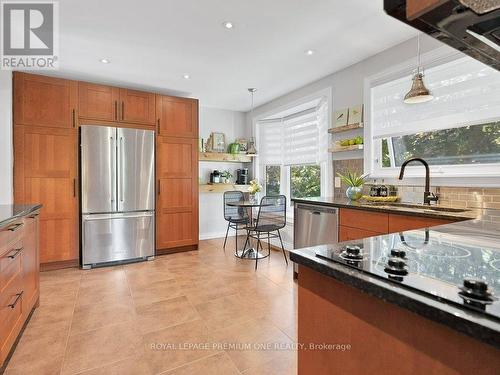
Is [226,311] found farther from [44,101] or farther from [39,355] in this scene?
[44,101]

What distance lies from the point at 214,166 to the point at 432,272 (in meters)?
4.90

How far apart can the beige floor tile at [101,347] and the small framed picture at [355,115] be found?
3066 millimetres

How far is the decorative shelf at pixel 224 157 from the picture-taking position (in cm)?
499

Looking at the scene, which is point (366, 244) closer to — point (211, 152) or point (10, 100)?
point (10, 100)

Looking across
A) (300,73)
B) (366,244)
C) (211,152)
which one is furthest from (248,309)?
(211,152)

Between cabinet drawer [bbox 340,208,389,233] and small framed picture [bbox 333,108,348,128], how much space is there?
1360mm

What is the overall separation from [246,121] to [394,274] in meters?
5.26

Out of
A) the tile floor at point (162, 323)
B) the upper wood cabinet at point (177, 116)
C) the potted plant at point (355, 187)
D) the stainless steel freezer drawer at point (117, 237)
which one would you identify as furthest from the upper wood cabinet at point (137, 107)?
the potted plant at point (355, 187)

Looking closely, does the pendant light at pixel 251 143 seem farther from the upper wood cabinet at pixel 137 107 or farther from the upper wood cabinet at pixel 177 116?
the upper wood cabinet at pixel 137 107

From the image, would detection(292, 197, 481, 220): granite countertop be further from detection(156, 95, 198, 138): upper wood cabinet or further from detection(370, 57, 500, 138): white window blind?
detection(156, 95, 198, 138): upper wood cabinet

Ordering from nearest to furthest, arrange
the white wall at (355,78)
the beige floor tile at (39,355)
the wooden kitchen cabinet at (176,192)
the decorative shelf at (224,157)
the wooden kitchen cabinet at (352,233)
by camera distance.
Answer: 1. the beige floor tile at (39,355)
2. the wooden kitchen cabinet at (352,233)
3. the white wall at (355,78)
4. the wooden kitchen cabinet at (176,192)
5. the decorative shelf at (224,157)

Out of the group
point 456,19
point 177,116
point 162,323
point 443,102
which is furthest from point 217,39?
point 162,323

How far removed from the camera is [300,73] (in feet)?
11.9

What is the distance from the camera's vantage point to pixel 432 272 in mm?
672
